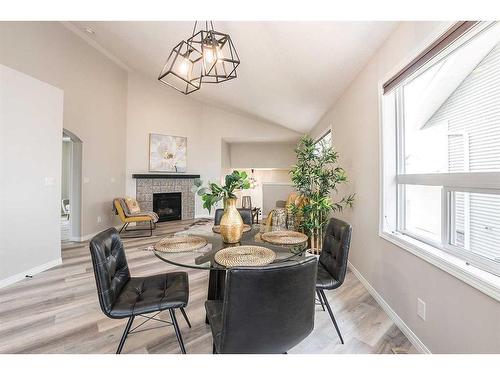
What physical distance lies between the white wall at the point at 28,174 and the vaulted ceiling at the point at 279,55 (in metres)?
1.87

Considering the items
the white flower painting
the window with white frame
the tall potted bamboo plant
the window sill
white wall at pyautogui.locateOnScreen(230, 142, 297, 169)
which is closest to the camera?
the window sill

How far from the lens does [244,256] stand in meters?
1.45

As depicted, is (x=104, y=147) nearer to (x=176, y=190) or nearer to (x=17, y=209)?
(x=176, y=190)

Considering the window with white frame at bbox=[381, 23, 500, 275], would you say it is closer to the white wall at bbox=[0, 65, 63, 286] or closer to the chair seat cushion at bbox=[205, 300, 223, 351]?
the chair seat cushion at bbox=[205, 300, 223, 351]

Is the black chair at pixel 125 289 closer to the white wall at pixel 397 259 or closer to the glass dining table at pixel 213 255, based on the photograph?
the glass dining table at pixel 213 255

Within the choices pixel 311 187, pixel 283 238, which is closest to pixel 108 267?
pixel 283 238

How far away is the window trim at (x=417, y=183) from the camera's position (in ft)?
3.81

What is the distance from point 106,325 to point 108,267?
0.79m

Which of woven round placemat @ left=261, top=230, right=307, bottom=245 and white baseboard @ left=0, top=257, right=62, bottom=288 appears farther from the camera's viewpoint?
white baseboard @ left=0, top=257, right=62, bottom=288

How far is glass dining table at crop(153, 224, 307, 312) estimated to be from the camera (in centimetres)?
139

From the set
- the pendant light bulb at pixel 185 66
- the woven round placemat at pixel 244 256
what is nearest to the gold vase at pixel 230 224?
the woven round placemat at pixel 244 256

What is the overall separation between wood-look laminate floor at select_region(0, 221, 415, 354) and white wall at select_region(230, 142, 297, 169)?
5.79 metres

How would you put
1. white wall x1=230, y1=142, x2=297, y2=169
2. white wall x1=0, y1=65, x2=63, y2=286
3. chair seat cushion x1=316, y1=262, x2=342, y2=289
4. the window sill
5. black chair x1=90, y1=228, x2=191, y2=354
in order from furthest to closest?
1. white wall x1=230, y1=142, x2=297, y2=169
2. white wall x1=0, y1=65, x2=63, y2=286
3. chair seat cushion x1=316, y1=262, x2=342, y2=289
4. black chair x1=90, y1=228, x2=191, y2=354
5. the window sill

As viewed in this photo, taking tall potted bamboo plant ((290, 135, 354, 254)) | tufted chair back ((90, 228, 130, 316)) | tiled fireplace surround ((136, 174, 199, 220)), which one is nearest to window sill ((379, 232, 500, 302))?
tall potted bamboo plant ((290, 135, 354, 254))
